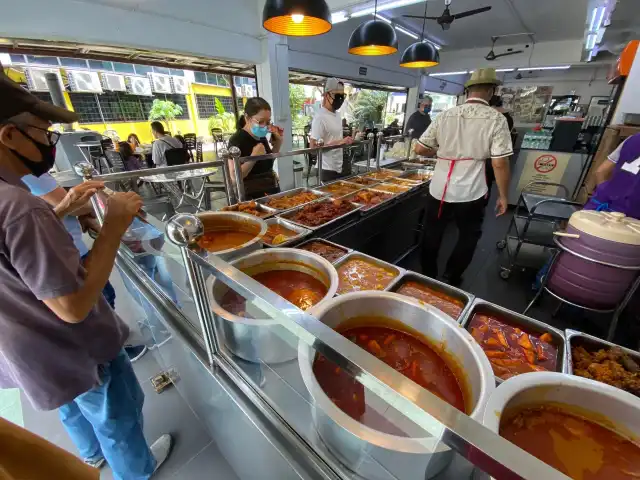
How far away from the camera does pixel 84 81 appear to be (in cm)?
1069

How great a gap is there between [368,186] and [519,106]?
16.1 metres

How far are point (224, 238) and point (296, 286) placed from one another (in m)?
0.73

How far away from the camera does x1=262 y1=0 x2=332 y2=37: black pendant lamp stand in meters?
2.21

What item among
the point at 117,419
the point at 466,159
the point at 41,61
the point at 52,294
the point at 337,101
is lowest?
the point at 117,419

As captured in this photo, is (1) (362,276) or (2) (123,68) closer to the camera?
(1) (362,276)

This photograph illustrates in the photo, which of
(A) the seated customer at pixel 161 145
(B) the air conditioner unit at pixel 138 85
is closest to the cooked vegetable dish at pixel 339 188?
(A) the seated customer at pixel 161 145

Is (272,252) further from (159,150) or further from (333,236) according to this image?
(159,150)

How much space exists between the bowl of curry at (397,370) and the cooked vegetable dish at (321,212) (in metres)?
1.08

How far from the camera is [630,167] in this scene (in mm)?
2266

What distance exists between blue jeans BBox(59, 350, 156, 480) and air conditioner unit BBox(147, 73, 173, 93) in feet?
49.0

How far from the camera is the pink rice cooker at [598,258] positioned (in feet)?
6.08

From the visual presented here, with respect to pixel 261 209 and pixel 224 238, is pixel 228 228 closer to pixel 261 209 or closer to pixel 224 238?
pixel 224 238

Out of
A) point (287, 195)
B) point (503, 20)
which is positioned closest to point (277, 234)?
point (287, 195)

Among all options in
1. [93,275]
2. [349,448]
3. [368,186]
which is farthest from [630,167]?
[93,275]
